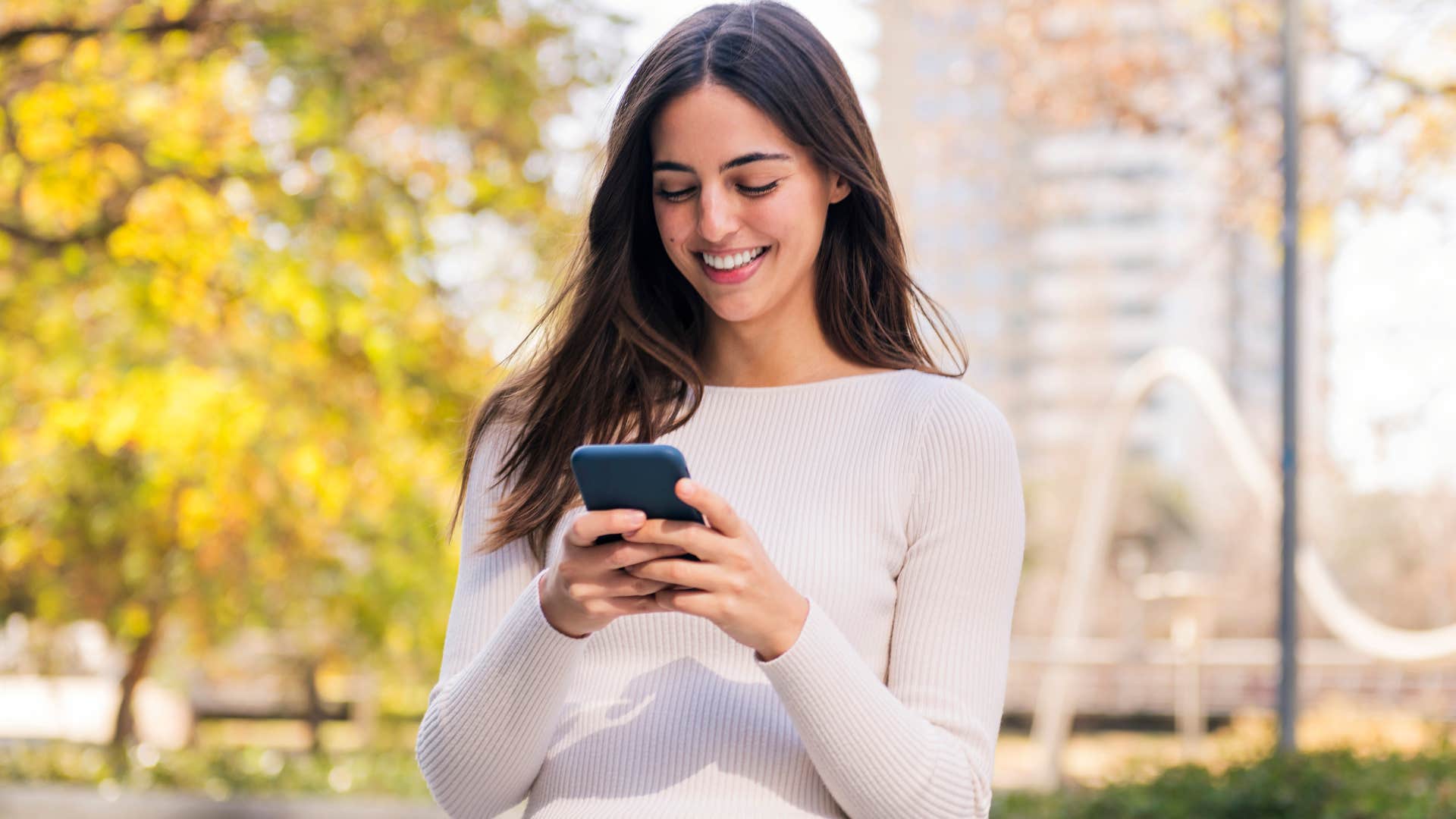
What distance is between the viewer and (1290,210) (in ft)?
22.9

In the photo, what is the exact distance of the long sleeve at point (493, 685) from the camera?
1.83m

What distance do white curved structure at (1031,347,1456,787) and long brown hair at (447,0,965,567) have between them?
24.1 feet

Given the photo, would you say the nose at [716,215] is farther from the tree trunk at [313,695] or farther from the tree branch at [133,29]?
the tree trunk at [313,695]

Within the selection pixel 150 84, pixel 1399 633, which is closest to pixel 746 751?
pixel 150 84

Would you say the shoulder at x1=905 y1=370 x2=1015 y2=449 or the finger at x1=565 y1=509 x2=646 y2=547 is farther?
the shoulder at x1=905 y1=370 x2=1015 y2=449

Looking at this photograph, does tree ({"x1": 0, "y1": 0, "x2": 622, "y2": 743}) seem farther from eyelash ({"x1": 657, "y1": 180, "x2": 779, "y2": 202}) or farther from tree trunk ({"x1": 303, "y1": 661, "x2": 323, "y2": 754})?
tree trunk ({"x1": 303, "y1": 661, "x2": 323, "y2": 754})

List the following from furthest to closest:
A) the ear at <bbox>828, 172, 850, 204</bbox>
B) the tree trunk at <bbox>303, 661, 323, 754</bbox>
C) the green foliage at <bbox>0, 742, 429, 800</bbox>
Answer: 1. the tree trunk at <bbox>303, 661, 323, 754</bbox>
2. the green foliage at <bbox>0, 742, 429, 800</bbox>
3. the ear at <bbox>828, 172, 850, 204</bbox>

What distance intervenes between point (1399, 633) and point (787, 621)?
30.4 ft

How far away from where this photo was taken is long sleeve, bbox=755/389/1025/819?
1.73 meters

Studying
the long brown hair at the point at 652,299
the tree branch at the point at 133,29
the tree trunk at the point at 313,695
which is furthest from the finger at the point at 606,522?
the tree trunk at the point at 313,695

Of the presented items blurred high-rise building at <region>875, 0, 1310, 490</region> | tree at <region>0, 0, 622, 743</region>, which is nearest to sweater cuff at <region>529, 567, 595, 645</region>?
tree at <region>0, 0, 622, 743</region>

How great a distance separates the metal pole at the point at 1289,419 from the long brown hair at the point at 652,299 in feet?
17.0

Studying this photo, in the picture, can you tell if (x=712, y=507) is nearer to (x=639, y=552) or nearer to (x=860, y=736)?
(x=639, y=552)

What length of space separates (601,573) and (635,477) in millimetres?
154
